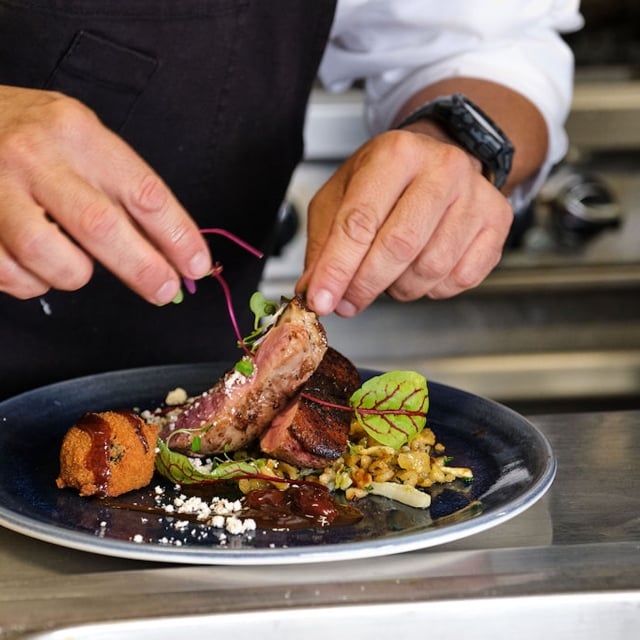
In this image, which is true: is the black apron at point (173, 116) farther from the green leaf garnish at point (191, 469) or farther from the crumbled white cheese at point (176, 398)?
the green leaf garnish at point (191, 469)

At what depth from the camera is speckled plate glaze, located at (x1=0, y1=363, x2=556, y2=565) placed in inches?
28.7

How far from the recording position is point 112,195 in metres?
0.87

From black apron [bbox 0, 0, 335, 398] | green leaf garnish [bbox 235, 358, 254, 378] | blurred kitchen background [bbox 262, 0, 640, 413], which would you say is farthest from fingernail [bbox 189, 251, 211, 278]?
blurred kitchen background [bbox 262, 0, 640, 413]

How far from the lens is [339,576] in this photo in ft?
2.39

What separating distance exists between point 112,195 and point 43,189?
0.19ft

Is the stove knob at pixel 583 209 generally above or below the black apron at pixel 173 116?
below

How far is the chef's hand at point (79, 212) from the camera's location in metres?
0.84

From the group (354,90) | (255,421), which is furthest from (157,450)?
(354,90)

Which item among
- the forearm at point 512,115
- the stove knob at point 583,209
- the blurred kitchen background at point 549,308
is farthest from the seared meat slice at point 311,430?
the stove knob at point 583,209

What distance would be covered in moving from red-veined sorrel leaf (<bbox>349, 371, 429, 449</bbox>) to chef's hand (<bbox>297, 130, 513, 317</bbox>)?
0.28 ft

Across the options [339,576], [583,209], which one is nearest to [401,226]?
[339,576]

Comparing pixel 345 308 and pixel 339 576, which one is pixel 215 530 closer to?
pixel 339 576

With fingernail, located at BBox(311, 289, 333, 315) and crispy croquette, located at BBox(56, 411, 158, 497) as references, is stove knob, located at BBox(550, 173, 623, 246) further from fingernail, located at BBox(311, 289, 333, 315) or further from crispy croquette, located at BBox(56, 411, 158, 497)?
crispy croquette, located at BBox(56, 411, 158, 497)

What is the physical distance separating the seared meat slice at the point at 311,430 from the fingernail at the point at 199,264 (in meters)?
0.15
